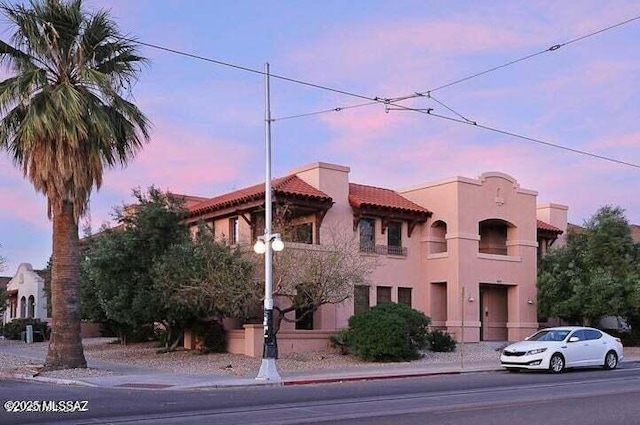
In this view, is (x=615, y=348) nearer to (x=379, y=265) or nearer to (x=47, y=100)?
(x=379, y=265)

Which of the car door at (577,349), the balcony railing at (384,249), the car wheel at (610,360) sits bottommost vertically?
the car wheel at (610,360)

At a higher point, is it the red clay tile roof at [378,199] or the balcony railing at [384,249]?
the red clay tile roof at [378,199]

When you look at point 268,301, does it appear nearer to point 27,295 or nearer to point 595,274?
point 595,274

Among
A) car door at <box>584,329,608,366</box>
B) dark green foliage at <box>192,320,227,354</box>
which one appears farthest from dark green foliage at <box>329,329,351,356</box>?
car door at <box>584,329,608,366</box>

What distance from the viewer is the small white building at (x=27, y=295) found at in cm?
5541

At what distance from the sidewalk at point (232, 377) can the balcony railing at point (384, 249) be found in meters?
8.43

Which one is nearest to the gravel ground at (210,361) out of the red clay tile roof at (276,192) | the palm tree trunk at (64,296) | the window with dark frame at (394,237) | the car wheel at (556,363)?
the palm tree trunk at (64,296)

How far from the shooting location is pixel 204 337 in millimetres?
32156

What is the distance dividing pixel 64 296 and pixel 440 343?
52.4 feet

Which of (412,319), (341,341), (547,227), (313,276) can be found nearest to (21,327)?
(341,341)

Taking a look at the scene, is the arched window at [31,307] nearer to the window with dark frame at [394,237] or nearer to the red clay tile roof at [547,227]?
the window with dark frame at [394,237]

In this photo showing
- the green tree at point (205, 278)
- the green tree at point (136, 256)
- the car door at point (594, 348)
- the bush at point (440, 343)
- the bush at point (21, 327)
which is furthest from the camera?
the bush at point (21, 327)

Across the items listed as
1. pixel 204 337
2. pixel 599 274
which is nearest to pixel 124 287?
pixel 204 337

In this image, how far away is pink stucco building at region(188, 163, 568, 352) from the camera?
114 feet
